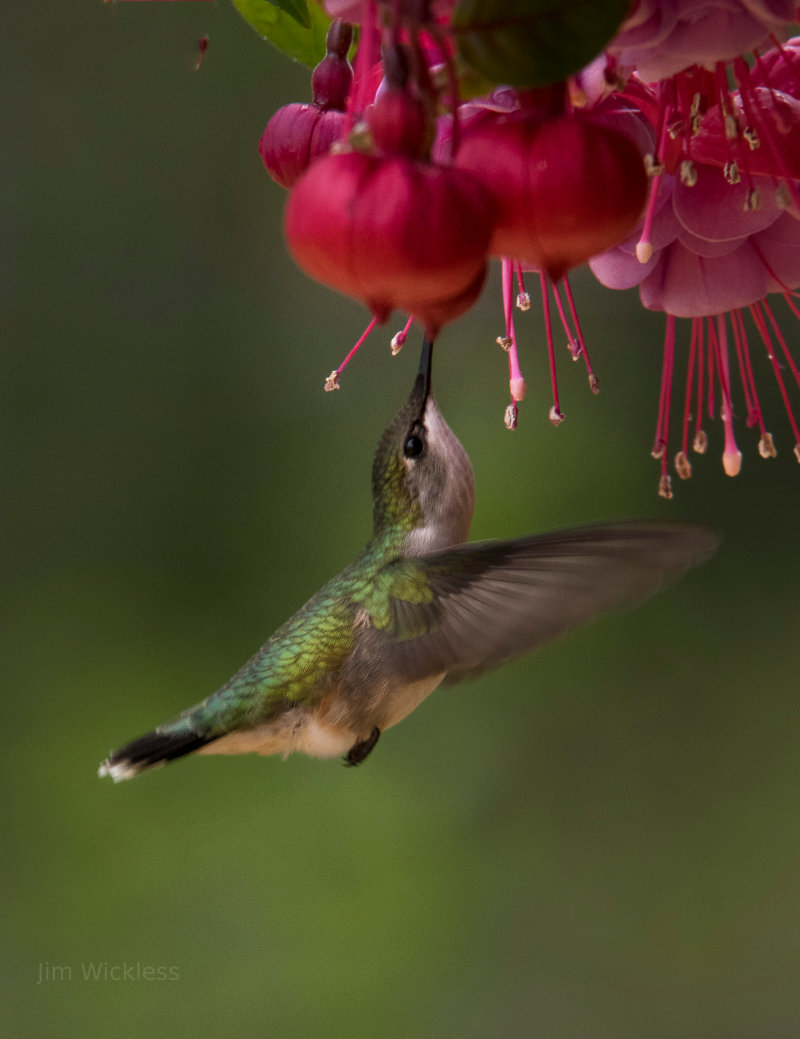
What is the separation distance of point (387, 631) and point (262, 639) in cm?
161

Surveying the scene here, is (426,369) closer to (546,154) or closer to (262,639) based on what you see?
(546,154)

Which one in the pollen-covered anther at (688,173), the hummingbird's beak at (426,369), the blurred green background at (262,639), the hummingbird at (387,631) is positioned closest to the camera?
the pollen-covered anther at (688,173)

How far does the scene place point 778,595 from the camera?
2.63m

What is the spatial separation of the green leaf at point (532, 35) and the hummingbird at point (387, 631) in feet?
1.40

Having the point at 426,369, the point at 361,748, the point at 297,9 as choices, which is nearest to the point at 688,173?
the point at 297,9

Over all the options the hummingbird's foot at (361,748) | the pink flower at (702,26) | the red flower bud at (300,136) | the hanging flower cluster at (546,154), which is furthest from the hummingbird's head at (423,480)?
the pink flower at (702,26)

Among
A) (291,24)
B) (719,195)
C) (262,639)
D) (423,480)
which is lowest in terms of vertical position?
(262,639)

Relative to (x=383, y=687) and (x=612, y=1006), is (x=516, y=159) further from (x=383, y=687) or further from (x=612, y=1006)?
(x=612, y=1006)

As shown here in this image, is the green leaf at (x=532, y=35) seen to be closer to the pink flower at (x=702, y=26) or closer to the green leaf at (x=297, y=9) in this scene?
the pink flower at (x=702, y=26)

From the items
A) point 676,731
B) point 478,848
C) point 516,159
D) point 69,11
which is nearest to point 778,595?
point 676,731

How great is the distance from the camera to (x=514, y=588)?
0.85 metres

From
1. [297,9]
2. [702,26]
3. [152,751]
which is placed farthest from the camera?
[152,751]

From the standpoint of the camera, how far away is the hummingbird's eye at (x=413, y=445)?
1.09 m

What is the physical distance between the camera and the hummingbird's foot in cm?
116
